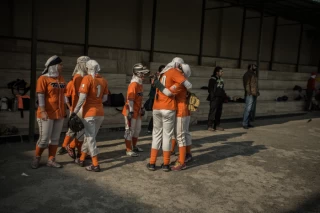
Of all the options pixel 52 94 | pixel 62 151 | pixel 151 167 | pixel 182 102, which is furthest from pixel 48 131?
pixel 182 102

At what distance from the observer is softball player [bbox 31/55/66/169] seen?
487 cm

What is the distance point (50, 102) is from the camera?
498 centimetres

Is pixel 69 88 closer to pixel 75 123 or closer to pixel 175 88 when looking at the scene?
pixel 75 123

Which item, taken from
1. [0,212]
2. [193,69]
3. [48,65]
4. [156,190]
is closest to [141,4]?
[193,69]

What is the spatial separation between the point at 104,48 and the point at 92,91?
19.3ft

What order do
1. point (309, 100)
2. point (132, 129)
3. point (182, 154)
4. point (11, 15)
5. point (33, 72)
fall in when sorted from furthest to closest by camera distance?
point (309, 100) → point (11, 15) → point (33, 72) → point (132, 129) → point (182, 154)

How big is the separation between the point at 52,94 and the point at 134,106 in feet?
5.39

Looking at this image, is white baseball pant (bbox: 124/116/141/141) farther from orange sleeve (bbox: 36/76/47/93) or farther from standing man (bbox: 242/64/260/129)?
standing man (bbox: 242/64/260/129)

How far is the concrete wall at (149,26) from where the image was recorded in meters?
9.23

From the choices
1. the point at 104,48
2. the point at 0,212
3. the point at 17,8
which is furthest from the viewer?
the point at 104,48

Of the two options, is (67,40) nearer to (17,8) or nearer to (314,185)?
(17,8)

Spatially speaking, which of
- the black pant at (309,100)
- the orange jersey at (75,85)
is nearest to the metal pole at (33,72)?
the orange jersey at (75,85)

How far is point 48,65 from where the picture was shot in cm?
493

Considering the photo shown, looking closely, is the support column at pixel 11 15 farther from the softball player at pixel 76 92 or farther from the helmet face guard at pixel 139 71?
the helmet face guard at pixel 139 71
